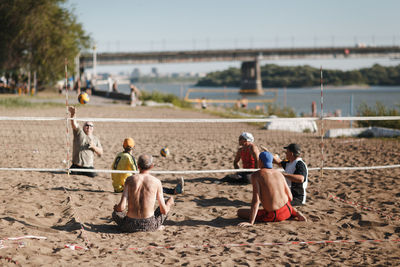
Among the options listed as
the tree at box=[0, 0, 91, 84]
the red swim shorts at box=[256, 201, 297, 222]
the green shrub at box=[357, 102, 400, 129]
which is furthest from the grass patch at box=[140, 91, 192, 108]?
the red swim shorts at box=[256, 201, 297, 222]

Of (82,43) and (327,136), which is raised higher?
(82,43)

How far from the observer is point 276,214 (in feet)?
19.5

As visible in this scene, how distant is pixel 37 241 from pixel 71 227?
682mm

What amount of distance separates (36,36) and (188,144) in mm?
31970

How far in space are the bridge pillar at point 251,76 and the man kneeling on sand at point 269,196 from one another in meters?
74.0

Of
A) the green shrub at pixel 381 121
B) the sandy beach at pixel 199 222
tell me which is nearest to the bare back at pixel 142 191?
the sandy beach at pixel 199 222

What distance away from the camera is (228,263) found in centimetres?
458

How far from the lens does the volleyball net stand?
9468 millimetres

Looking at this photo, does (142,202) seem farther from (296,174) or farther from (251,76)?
(251,76)

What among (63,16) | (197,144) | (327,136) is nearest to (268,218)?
(197,144)

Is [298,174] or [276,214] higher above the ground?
[298,174]

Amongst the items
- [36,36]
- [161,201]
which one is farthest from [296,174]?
[36,36]

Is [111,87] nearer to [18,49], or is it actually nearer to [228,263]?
[18,49]

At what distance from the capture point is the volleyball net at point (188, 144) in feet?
31.1
